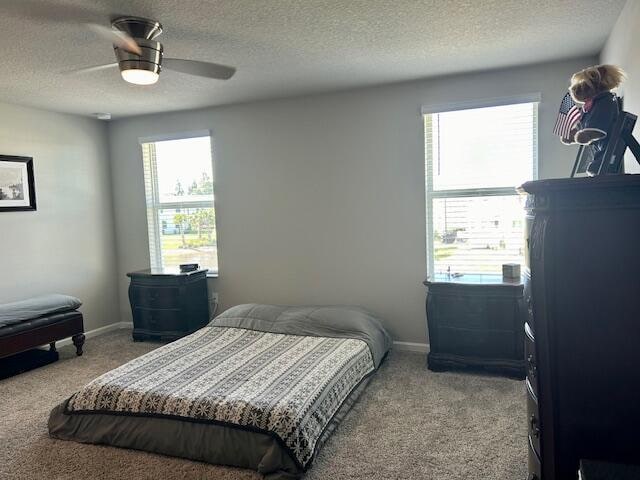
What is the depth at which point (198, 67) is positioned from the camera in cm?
271

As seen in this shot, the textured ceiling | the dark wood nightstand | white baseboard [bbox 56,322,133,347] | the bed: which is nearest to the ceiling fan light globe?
the textured ceiling

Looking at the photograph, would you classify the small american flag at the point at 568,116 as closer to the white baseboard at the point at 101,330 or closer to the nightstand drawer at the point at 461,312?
the nightstand drawer at the point at 461,312

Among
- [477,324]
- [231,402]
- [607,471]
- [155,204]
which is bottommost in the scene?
[231,402]

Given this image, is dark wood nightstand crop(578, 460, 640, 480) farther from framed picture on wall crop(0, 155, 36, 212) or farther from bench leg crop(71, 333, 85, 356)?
framed picture on wall crop(0, 155, 36, 212)

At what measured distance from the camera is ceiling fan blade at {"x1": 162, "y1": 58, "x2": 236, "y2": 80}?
2652 millimetres

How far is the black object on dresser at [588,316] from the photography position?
147cm

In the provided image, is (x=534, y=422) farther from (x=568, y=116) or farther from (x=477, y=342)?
(x=477, y=342)

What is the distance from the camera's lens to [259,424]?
2.39 m

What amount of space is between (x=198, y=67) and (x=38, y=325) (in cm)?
272

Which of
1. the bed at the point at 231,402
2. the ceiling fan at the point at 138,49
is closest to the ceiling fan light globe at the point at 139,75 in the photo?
the ceiling fan at the point at 138,49

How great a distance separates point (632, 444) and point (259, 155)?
386 cm

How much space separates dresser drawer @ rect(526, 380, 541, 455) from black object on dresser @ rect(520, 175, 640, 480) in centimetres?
8

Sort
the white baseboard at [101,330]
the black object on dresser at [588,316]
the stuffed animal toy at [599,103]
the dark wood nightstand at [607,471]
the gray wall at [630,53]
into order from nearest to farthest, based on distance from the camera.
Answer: the dark wood nightstand at [607,471] → the black object on dresser at [588,316] → the stuffed animal toy at [599,103] → the gray wall at [630,53] → the white baseboard at [101,330]

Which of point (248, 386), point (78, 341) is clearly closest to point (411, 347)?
point (248, 386)
